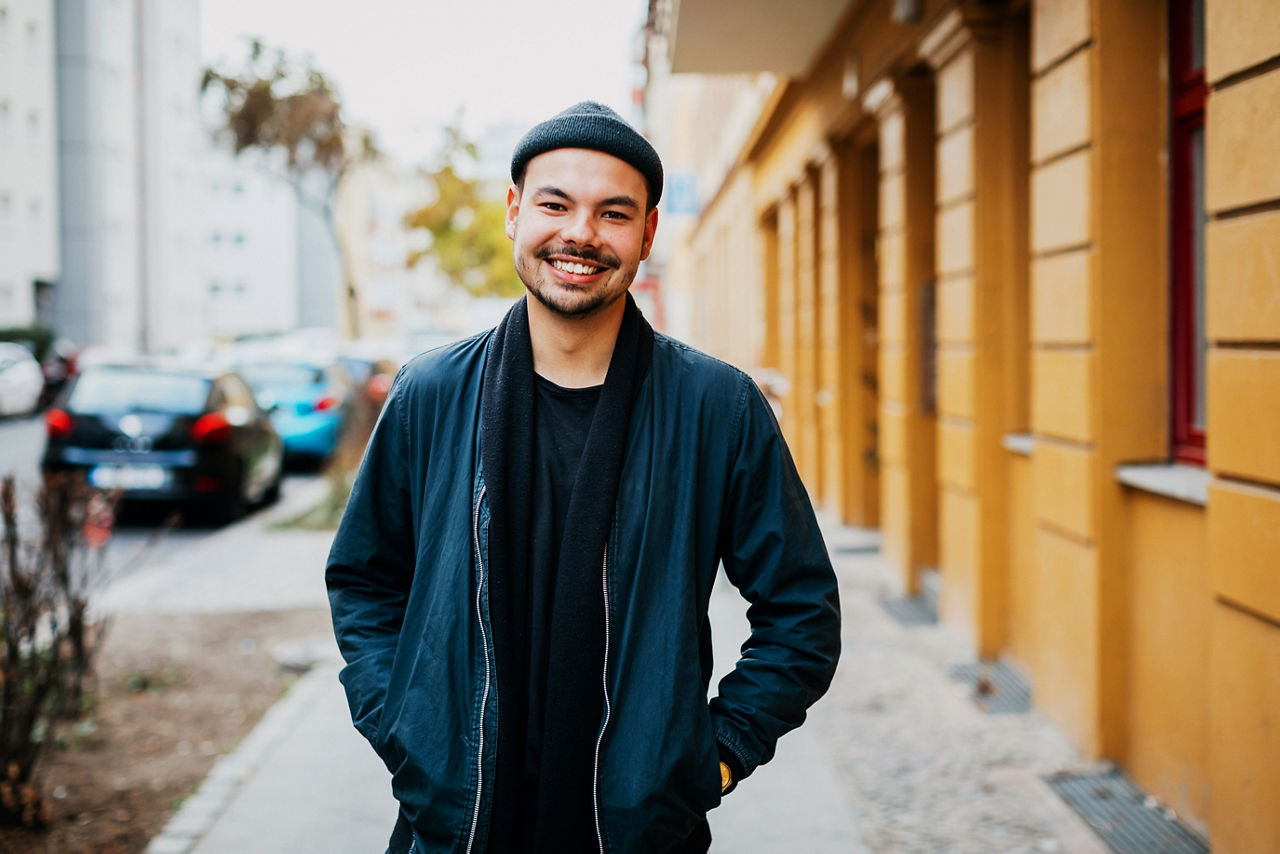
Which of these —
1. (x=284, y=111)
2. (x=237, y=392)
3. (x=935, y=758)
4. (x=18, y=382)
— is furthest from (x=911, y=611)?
(x=18, y=382)

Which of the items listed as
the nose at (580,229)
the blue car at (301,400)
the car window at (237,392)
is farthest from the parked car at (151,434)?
the nose at (580,229)

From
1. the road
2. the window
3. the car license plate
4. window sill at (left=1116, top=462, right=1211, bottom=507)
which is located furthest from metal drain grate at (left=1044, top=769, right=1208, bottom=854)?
the car license plate

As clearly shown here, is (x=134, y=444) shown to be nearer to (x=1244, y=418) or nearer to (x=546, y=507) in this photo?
(x=1244, y=418)

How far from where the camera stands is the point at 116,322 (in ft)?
131

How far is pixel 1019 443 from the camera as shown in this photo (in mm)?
6219

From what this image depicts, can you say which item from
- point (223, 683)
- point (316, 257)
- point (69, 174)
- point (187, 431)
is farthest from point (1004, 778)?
point (316, 257)

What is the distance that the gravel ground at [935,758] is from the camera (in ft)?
14.0

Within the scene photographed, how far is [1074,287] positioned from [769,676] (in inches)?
132

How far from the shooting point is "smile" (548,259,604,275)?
7.29 ft

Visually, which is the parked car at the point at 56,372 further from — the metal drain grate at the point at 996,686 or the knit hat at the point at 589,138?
the knit hat at the point at 589,138

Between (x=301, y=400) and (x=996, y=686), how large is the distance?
12.1 m

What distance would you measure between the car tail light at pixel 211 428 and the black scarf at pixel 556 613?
9.88m

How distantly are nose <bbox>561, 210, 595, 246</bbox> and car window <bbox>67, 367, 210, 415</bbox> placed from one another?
9.92m

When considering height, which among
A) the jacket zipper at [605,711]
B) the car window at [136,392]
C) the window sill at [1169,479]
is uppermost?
the car window at [136,392]
